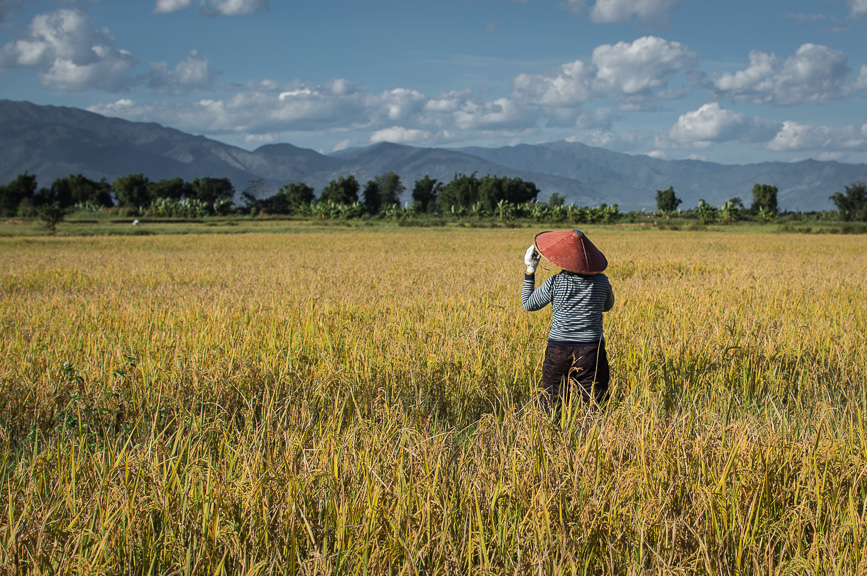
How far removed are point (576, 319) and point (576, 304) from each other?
0.09 meters

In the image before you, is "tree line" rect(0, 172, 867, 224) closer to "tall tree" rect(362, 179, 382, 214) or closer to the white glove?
"tall tree" rect(362, 179, 382, 214)

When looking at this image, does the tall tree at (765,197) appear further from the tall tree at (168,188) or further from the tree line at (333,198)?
the tall tree at (168,188)

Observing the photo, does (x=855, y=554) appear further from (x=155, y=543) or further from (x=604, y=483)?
(x=155, y=543)

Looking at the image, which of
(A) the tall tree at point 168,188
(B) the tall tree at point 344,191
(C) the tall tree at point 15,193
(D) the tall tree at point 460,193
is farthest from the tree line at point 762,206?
(C) the tall tree at point 15,193

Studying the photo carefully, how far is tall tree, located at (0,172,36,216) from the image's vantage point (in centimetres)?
9374

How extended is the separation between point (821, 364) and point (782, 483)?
2.58m

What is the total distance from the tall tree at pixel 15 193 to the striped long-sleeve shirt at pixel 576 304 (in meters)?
111

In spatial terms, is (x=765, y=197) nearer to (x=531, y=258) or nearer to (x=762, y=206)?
(x=762, y=206)

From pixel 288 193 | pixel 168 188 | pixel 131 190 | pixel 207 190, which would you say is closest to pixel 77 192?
pixel 131 190

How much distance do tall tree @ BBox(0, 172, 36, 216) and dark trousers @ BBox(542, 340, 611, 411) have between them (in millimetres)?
110624

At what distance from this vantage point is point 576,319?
3.32 meters

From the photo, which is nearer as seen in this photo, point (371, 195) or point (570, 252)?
point (570, 252)

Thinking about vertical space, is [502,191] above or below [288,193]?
above

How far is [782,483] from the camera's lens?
2217 millimetres
